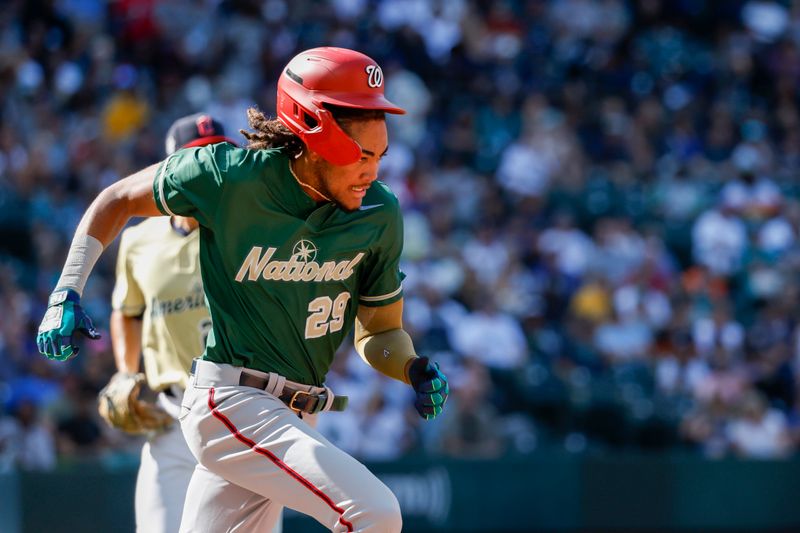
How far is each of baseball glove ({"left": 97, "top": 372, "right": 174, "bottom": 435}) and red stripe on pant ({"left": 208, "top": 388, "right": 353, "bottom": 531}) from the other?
1137 millimetres

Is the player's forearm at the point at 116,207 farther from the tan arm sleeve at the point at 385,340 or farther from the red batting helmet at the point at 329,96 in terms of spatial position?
the tan arm sleeve at the point at 385,340

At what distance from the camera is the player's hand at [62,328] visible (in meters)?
3.81

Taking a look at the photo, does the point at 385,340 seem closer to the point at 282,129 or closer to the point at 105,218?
the point at 282,129

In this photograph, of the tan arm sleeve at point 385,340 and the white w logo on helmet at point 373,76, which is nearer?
the white w logo on helmet at point 373,76

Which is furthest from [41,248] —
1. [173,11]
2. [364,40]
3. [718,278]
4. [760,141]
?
[760,141]

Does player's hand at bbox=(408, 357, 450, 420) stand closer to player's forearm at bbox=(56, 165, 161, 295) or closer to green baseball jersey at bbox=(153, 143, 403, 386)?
green baseball jersey at bbox=(153, 143, 403, 386)

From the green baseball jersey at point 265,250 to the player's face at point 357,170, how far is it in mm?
51

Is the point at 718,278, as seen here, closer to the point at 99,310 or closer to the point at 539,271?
the point at 539,271

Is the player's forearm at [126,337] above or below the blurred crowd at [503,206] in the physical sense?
above

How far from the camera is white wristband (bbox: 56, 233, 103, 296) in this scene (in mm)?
3986

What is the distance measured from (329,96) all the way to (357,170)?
0.25 meters

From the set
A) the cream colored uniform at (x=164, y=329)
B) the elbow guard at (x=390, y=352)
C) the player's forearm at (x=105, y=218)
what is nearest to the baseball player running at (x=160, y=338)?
the cream colored uniform at (x=164, y=329)

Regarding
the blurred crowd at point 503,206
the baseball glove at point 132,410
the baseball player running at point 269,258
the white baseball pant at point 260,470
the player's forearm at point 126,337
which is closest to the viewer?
the white baseball pant at point 260,470

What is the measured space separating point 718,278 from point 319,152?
10025 mm
